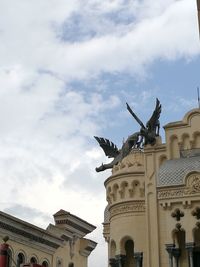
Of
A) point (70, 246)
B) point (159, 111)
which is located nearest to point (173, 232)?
point (159, 111)

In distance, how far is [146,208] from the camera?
30.6 metres

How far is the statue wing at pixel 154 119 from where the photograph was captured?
106ft

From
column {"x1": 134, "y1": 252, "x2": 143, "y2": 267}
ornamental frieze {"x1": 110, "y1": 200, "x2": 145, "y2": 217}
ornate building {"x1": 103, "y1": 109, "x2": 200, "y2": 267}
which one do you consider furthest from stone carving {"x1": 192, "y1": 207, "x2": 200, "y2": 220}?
column {"x1": 134, "y1": 252, "x2": 143, "y2": 267}

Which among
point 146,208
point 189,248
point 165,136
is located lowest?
point 189,248

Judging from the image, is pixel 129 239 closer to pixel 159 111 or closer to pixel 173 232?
pixel 173 232

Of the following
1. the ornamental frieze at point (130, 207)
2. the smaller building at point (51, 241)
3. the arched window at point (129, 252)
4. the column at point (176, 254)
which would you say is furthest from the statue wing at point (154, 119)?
the smaller building at point (51, 241)

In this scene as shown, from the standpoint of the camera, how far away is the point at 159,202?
96.6 ft

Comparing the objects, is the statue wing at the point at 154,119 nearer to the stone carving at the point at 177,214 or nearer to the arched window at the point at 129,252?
the stone carving at the point at 177,214

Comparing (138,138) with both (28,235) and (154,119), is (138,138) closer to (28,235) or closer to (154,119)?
(154,119)

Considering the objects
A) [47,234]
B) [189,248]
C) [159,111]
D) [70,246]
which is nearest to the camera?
[189,248]

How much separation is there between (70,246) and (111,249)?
30.9 feet

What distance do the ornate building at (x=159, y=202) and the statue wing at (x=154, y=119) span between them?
91 cm

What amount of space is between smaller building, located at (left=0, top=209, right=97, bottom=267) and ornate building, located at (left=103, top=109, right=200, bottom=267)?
13.7 feet

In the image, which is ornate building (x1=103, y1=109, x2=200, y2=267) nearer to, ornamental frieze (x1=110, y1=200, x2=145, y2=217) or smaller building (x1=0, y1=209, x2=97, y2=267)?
ornamental frieze (x1=110, y1=200, x2=145, y2=217)
